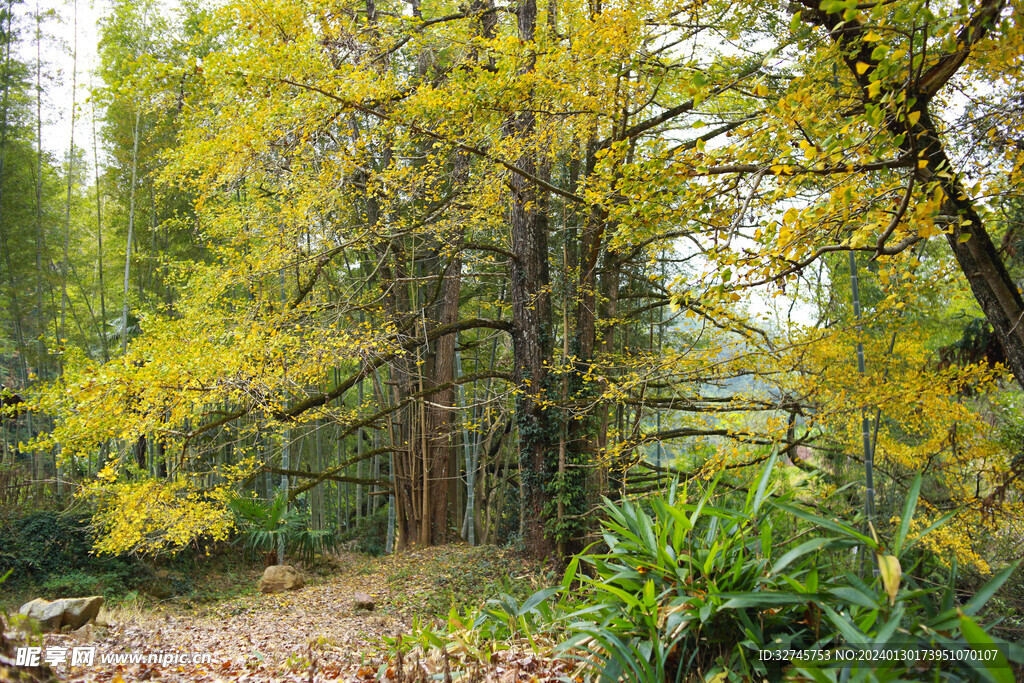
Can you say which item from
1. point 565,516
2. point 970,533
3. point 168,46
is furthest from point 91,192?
point 970,533

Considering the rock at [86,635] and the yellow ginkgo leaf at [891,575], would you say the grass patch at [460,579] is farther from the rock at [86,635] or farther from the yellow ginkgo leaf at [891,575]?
the yellow ginkgo leaf at [891,575]

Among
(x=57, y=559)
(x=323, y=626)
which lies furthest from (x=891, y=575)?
(x=57, y=559)

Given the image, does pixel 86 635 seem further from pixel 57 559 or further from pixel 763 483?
pixel 57 559

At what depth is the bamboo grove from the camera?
107 inches

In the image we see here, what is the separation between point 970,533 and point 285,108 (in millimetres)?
8593

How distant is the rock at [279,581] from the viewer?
30.9 feet

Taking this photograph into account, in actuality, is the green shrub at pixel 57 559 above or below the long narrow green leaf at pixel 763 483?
below

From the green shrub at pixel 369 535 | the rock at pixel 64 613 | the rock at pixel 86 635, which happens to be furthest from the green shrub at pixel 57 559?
the green shrub at pixel 369 535

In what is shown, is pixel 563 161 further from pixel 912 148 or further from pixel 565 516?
pixel 912 148

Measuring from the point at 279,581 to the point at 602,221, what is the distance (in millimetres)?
7629

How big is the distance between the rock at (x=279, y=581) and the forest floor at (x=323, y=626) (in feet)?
0.67

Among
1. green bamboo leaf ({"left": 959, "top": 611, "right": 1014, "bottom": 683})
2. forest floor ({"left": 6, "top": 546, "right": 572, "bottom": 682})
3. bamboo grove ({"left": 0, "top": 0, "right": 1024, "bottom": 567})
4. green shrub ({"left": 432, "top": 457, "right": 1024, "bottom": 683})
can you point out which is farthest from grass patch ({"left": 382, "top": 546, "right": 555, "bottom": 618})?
green bamboo leaf ({"left": 959, "top": 611, "right": 1014, "bottom": 683})

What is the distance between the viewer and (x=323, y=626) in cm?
660

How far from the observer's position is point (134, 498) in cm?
609
